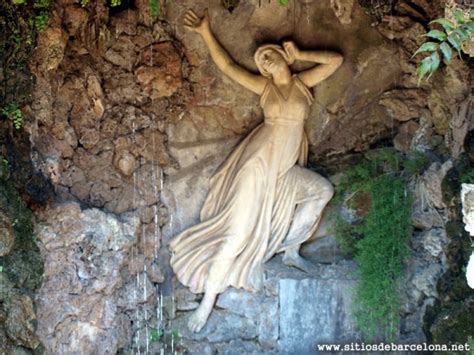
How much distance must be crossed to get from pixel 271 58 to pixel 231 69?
0.36 m

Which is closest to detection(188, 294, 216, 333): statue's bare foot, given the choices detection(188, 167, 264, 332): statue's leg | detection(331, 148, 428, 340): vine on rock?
detection(188, 167, 264, 332): statue's leg

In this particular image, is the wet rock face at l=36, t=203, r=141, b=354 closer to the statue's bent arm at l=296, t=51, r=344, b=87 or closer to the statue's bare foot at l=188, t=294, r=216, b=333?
the statue's bare foot at l=188, t=294, r=216, b=333

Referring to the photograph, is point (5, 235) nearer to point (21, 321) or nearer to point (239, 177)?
point (21, 321)

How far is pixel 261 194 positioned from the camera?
7.74 meters

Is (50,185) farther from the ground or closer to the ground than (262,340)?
farther from the ground

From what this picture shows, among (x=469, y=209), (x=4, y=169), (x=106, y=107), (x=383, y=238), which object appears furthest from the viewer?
(x=106, y=107)

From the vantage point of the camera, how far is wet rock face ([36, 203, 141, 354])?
7.12 m

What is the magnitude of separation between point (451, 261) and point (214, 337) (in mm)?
2118

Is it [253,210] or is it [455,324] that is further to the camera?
[253,210]

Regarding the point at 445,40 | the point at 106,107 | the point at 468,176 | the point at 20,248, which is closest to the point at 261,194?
the point at 106,107

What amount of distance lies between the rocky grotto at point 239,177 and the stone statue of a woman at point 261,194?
0.5 inches

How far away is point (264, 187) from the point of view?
7.74m

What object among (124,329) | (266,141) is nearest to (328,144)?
(266,141)

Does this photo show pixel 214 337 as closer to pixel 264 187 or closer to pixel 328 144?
pixel 264 187
